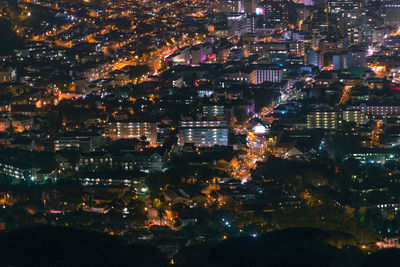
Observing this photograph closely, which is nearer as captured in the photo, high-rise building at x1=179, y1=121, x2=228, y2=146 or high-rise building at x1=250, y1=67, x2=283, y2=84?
high-rise building at x1=179, y1=121, x2=228, y2=146

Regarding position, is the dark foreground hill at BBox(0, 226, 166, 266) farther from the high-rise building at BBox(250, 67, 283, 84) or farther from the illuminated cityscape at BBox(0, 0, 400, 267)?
the high-rise building at BBox(250, 67, 283, 84)

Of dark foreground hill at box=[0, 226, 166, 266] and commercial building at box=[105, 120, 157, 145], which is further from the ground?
commercial building at box=[105, 120, 157, 145]

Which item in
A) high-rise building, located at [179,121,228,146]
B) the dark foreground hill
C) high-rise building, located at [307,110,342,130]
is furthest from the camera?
high-rise building, located at [307,110,342,130]

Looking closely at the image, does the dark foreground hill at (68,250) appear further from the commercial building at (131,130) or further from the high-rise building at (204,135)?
the commercial building at (131,130)

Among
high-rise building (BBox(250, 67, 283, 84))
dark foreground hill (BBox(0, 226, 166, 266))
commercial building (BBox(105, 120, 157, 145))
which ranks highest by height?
high-rise building (BBox(250, 67, 283, 84))

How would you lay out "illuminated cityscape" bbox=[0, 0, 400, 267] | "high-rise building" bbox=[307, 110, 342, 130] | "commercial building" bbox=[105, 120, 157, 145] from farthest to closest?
"high-rise building" bbox=[307, 110, 342, 130] < "commercial building" bbox=[105, 120, 157, 145] < "illuminated cityscape" bbox=[0, 0, 400, 267]

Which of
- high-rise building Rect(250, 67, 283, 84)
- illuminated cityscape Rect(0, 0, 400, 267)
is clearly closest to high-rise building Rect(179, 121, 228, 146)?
illuminated cityscape Rect(0, 0, 400, 267)

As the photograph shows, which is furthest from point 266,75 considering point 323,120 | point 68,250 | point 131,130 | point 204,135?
point 68,250

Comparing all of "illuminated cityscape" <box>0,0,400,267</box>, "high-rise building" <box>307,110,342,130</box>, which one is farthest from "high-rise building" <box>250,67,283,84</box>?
"high-rise building" <box>307,110,342,130</box>

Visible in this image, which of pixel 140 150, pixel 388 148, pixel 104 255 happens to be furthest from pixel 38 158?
pixel 104 255

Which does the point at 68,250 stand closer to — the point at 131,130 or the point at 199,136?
the point at 199,136
